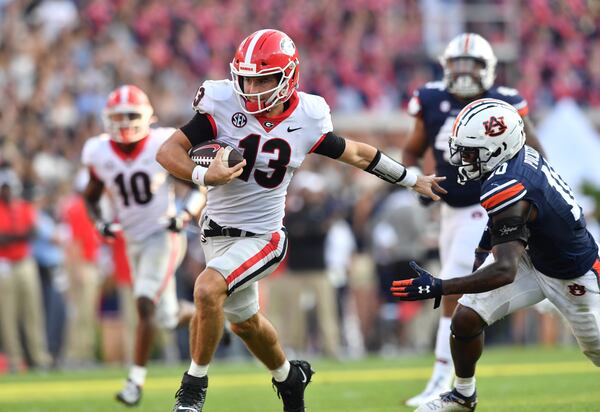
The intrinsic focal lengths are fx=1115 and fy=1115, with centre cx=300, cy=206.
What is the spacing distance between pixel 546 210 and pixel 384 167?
1106 millimetres

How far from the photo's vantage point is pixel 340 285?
49.2ft

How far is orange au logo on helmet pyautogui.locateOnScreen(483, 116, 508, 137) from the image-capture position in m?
5.77

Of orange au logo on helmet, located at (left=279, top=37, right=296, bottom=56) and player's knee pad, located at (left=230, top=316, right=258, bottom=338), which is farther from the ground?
orange au logo on helmet, located at (left=279, top=37, right=296, bottom=56)

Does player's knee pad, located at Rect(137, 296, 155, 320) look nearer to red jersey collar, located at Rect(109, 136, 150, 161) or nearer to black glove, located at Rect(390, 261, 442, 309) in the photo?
red jersey collar, located at Rect(109, 136, 150, 161)

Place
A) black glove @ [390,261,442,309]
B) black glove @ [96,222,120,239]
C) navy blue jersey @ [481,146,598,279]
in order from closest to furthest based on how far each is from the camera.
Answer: black glove @ [390,261,442,309] → navy blue jersey @ [481,146,598,279] → black glove @ [96,222,120,239]

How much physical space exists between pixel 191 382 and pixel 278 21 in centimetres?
1432

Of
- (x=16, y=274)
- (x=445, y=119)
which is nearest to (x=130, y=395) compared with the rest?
(x=445, y=119)

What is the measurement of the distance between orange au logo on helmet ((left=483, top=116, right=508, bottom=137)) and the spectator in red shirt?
7850mm

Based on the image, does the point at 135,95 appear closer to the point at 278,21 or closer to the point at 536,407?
the point at 536,407

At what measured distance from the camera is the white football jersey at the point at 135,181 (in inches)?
349

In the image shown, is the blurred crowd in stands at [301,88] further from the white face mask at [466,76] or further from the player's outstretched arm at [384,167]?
the player's outstretched arm at [384,167]

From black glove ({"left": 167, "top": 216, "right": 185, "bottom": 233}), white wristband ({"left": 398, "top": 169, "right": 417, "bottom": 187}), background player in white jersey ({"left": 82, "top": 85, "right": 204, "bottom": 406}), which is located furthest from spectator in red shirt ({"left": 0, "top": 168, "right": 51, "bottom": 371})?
white wristband ({"left": 398, "top": 169, "right": 417, "bottom": 187})

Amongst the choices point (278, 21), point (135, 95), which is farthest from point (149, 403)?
point (278, 21)

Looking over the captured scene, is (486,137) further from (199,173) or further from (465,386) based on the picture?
(199,173)
